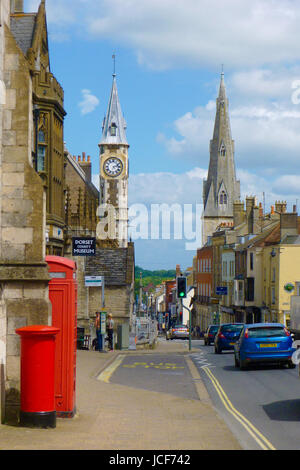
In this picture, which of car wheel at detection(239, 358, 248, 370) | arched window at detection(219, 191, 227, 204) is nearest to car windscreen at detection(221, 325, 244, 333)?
car wheel at detection(239, 358, 248, 370)

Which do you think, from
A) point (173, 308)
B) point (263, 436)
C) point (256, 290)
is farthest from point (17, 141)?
point (173, 308)

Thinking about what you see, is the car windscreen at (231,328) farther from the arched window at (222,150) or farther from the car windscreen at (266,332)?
the arched window at (222,150)

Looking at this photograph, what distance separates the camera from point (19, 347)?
12117 mm

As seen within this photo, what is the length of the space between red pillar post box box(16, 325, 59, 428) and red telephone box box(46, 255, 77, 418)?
1199 millimetres

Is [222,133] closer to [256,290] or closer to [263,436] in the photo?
[256,290]

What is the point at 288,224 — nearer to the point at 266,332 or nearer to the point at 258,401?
the point at 266,332

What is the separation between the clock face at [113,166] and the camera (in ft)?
401

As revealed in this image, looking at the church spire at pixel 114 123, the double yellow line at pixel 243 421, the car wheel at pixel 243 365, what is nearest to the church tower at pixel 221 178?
the church spire at pixel 114 123

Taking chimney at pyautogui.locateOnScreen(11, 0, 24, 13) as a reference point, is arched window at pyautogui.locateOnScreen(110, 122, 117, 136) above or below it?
above

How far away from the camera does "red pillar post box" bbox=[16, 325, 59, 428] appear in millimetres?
11062

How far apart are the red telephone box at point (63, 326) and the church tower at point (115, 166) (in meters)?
106

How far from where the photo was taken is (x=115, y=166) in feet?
404

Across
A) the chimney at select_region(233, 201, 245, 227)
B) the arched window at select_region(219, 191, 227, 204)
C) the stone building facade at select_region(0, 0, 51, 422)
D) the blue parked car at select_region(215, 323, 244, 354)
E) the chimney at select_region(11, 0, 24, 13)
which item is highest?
the arched window at select_region(219, 191, 227, 204)

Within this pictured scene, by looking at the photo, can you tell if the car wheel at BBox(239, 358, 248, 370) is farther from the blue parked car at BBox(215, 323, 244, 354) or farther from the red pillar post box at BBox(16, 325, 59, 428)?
the red pillar post box at BBox(16, 325, 59, 428)
